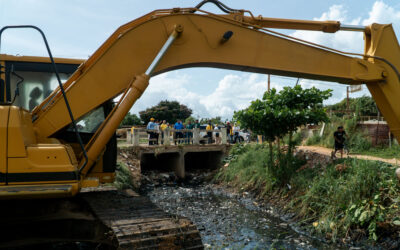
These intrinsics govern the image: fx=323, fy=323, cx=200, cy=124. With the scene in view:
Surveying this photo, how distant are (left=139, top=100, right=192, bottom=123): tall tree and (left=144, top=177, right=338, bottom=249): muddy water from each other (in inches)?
1330

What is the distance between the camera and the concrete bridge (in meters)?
16.4

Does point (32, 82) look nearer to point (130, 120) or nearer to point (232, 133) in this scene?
point (232, 133)

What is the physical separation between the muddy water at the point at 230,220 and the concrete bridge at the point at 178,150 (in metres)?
2.68

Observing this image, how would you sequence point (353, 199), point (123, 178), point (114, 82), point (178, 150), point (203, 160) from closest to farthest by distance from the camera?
point (114, 82)
point (353, 199)
point (123, 178)
point (178, 150)
point (203, 160)

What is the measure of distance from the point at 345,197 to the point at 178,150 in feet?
33.1

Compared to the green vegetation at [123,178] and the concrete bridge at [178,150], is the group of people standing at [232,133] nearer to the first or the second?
the concrete bridge at [178,150]

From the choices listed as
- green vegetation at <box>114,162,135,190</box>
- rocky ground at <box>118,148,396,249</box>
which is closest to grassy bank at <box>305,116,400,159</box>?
rocky ground at <box>118,148,396,249</box>

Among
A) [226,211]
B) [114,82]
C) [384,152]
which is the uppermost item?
[114,82]

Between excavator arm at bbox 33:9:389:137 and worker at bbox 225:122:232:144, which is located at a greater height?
excavator arm at bbox 33:9:389:137

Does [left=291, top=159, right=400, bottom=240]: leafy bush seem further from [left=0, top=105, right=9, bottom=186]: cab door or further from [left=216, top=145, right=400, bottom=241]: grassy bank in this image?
[left=0, top=105, right=9, bottom=186]: cab door

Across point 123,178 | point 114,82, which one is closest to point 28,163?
point 114,82

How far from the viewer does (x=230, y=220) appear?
9172mm

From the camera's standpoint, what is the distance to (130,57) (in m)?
4.82

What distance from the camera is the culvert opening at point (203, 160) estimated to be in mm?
18312
